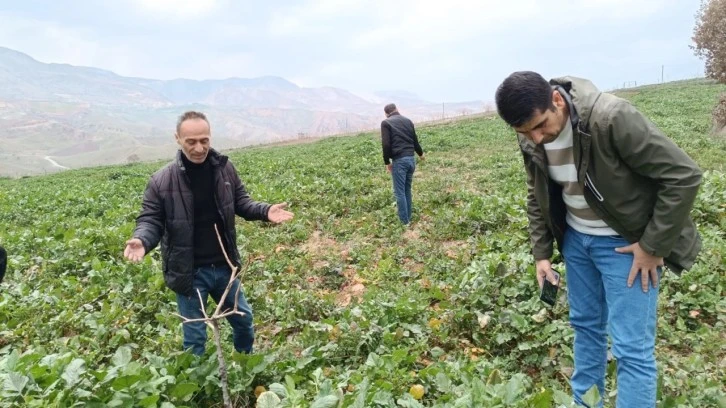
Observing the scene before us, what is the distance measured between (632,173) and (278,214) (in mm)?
2399

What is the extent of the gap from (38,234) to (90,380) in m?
7.48

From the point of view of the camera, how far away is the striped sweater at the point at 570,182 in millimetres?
2451

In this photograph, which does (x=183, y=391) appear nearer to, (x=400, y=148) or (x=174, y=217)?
(x=174, y=217)

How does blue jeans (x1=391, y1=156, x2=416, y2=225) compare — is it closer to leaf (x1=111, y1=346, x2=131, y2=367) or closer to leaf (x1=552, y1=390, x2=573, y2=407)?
leaf (x1=111, y1=346, x2=131, y2=367)

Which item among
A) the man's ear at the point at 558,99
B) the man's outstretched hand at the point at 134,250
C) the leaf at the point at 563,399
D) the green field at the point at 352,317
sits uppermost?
the man's ear at the point at 558,99

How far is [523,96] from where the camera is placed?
7.13 ft

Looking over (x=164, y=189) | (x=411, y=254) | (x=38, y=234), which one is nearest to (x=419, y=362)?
(x=164, y=189)

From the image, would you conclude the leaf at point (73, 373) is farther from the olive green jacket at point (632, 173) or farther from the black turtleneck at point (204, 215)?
the olive green jacket at point (632, 173)

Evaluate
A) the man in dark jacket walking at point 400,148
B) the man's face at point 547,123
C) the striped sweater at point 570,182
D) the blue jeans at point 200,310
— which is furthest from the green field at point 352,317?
the man's face at point 547,123

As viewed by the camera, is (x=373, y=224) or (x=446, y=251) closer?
(x=446, y=251)

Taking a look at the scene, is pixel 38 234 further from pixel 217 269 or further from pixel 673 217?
pixel 673 217

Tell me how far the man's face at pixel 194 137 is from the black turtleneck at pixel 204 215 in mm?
147

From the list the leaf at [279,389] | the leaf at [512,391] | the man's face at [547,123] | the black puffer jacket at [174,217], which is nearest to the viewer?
the man's face at [547,123]

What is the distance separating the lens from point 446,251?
6938 mm
